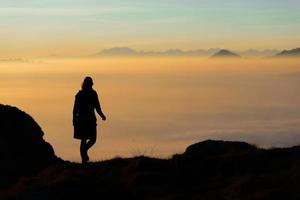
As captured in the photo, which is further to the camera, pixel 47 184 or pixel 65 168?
pixel 65 168

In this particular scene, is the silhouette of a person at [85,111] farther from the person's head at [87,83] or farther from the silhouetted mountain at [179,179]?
the silhouetted mountain at [179,179]

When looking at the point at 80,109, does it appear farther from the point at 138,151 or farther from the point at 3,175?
the point at 3,175

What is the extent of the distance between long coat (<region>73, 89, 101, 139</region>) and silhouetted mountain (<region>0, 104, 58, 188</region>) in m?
5.37

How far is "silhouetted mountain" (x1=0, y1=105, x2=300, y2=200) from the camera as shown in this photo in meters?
15.0

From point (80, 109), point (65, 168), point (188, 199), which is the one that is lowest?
point (188, 199)

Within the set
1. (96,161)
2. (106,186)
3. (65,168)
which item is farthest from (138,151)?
(106,186)

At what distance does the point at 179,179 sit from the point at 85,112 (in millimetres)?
3355

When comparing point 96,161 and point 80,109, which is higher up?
point 80,109

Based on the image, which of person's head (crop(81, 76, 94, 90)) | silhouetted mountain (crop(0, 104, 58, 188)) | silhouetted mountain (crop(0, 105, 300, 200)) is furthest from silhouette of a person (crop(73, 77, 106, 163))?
silhouetted mountain (crop(0, 104, 58, 188))

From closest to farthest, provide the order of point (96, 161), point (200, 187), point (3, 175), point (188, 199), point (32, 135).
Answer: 1. point (188, 199)
2. point (200, 187)
3. point (96, 161)
4. point (3, 175)
5. point (32, 135)

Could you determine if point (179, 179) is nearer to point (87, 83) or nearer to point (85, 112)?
point (85, 112)

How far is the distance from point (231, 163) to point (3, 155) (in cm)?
956

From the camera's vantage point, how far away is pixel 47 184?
51.9ft

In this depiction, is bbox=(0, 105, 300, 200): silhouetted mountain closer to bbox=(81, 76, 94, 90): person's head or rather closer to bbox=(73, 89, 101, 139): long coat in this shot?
bbox=(73, 89, 101, 139): long coat
